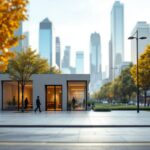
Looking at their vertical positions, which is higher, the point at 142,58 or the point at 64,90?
the point at 142,58

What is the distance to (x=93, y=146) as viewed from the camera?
16750 mm

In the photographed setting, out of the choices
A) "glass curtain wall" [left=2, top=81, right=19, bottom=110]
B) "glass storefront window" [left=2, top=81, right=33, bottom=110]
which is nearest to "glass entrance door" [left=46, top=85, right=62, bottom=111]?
"glass storefront window" [left=2, top=81, right=33, bottom=110]

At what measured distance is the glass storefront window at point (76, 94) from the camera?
5703 centimetres

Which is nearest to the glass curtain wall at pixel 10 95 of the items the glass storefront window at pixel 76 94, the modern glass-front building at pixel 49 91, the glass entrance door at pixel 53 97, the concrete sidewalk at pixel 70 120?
the modern glass-front building at pixel 49 91

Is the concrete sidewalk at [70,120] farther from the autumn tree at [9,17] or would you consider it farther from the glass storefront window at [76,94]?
the glass storefront window at [76,94]

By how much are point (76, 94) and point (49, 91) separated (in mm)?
3270

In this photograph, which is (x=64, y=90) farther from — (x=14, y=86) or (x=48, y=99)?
(x=14, y=86)

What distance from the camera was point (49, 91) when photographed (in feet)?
186

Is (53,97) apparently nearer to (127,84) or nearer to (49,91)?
(49,91)

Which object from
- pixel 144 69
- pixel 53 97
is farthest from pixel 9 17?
pixel 144 69

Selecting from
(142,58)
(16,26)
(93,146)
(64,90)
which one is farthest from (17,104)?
(93,146)

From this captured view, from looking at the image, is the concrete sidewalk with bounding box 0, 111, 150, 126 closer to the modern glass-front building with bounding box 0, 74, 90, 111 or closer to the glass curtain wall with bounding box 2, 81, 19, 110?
the modern glass-front building with bounding box 0, 74, 90, 111

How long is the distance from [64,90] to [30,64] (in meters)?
5.84

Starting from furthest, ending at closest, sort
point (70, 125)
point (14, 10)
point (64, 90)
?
point (64, 90), point (70, 125), point (14, 10)
